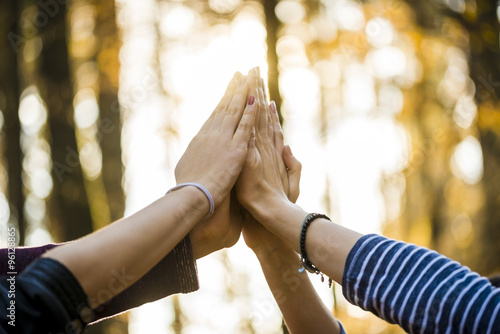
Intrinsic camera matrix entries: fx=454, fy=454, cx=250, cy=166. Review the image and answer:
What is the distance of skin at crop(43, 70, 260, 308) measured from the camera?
3.17 ft

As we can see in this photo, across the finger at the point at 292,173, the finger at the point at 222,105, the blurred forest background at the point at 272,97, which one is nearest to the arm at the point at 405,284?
the finger at the point at 292,173

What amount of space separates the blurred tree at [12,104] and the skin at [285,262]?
13.7 ft

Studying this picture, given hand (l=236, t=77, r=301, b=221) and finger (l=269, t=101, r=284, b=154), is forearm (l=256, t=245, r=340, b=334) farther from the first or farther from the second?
finger (l=269, t=101, r=284, b=154)

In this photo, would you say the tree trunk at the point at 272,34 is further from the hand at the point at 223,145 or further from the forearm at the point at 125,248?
the forearm at the point at 125,248

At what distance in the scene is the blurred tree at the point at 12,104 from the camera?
515cm

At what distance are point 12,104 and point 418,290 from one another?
222 inches

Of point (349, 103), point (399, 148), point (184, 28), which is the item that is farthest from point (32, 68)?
point (399, 148)

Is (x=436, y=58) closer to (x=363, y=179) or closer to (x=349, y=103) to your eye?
(x=349, y=103)

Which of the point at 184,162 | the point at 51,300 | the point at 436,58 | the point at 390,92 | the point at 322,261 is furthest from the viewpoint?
the point at 390,92

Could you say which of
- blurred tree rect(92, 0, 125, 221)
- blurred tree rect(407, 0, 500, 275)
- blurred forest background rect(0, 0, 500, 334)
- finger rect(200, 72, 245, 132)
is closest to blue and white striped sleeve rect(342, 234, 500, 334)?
finger rect(200, 72, 245, 132)

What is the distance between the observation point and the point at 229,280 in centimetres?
746

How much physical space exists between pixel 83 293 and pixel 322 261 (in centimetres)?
60

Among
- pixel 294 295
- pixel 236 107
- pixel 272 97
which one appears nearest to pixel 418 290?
pixel 294 295

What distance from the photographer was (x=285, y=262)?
1.61 metres
